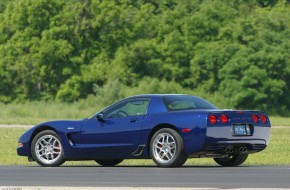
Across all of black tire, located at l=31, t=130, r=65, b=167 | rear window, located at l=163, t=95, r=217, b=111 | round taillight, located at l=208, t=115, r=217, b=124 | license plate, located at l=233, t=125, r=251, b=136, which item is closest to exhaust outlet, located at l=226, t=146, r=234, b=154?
license plate, located at l=233, t=125, r=251, b=136

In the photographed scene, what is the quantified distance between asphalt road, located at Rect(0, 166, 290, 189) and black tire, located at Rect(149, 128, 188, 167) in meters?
0.18

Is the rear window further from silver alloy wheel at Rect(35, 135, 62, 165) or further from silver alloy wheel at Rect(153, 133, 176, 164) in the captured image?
silver alloy wheel at Rect(35, 135, 62, 165)

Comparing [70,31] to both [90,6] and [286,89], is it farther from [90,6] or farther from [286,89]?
[286,89]

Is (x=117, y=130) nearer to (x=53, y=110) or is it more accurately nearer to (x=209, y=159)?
(x=209, y=159)

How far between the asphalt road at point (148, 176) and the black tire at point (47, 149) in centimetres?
29

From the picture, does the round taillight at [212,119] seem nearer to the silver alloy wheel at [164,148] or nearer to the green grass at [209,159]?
the silver alloy wheel at [164,148]

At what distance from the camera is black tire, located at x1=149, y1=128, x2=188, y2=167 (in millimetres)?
18266

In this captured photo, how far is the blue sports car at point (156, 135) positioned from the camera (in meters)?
18.2

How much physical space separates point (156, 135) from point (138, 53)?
5174cm

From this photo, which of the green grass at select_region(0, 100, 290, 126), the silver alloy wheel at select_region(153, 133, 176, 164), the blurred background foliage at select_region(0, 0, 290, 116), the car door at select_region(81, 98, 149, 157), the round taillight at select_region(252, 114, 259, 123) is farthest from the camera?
the blurred background foliage at select_region(0, 0, 290, 116)

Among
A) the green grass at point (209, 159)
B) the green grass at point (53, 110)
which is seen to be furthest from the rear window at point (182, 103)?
the green grass at point (53, 110)

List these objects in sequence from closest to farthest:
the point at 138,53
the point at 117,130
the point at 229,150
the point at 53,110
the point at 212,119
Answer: the point at 212,119
the point at 229,150
the point at 117,130
the point at 53,110
the point at 138,53

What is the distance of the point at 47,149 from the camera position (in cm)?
1955

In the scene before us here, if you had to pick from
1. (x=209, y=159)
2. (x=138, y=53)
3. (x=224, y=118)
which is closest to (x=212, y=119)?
(x=224, y=118)
